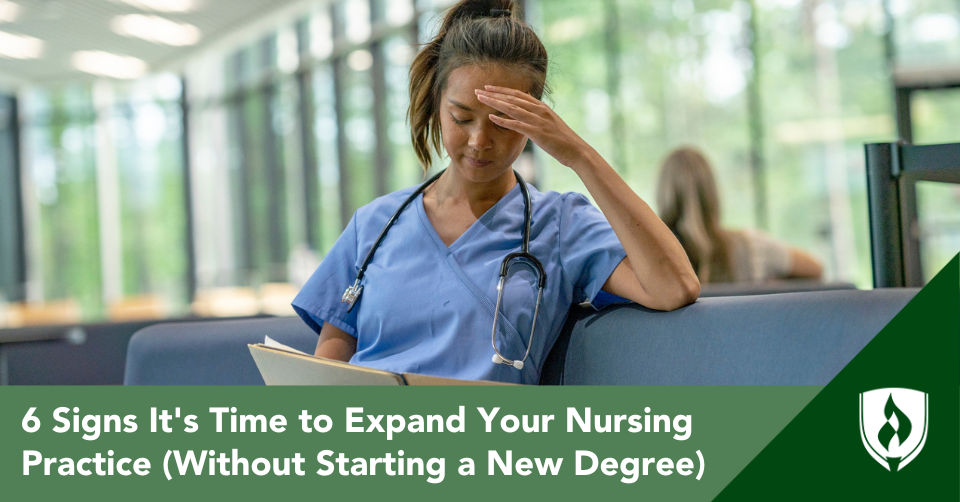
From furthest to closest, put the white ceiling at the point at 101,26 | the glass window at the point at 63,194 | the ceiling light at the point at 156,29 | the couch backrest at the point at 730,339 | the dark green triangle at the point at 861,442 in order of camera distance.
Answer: the glass window at the point at 63,194
the ceiling light at the point at 156,29
the white ceiling at the point at 101,26
the couch backrest at the point at 730,339
the dark green triangle at the point at 861,442

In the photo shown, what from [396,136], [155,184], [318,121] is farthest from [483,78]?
[155,184]

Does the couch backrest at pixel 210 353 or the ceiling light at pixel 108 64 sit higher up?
the ceiling light at pixel 108 64

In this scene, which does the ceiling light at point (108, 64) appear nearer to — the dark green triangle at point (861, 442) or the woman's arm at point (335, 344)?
the woman's arm at point (335, 344)

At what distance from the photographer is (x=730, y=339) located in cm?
103

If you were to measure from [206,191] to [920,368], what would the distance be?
9.47 m

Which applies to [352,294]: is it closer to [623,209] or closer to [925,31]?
[623,209]

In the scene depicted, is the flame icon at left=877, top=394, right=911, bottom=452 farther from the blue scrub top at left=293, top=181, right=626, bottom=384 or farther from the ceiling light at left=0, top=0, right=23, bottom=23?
the ceiling light at left=0, top=0, right=23, bottom=23

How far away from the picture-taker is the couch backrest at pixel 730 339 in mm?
917

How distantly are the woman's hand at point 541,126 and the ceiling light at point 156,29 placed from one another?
7.15 meters

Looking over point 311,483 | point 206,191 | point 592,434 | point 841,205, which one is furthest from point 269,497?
point 206,191

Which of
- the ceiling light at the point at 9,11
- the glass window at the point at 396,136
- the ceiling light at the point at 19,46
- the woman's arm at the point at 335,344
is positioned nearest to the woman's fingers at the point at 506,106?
the woman's arm at the point at 335,344

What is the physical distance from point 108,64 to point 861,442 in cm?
934

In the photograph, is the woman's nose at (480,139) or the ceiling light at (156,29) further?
the ceiling light at (156,29)

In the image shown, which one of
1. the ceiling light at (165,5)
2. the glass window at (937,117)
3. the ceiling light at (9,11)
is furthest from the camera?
the ceiling light at (165,5)
